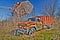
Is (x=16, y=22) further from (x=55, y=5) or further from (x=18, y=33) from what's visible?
(x=55, y=5)

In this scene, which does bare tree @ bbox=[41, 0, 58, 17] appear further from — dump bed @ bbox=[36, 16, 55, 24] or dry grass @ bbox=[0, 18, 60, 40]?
dry grass @ bbox=[0, 18, 60, 40]

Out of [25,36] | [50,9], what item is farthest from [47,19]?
[25,36]

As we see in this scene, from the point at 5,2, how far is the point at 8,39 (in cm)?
72

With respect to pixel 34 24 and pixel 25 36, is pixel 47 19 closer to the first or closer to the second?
pixel 34 24

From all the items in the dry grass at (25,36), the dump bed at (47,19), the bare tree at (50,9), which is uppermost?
the bare tree at (50,9)

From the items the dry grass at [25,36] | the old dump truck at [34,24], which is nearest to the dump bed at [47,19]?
the old dump truck at [34,24]

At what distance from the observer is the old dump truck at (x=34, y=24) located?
519 cm

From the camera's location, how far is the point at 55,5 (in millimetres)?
5277

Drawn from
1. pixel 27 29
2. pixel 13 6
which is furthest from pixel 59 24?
pixel 13 6

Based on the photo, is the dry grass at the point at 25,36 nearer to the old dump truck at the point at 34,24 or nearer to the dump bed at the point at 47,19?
the old dump truck at the point at 34,24

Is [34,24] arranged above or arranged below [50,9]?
below

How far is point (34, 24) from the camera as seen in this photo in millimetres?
5230

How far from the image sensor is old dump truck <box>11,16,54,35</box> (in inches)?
204

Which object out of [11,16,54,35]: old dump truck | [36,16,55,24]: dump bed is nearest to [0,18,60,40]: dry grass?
[11,16,54,35]: old dump truck
